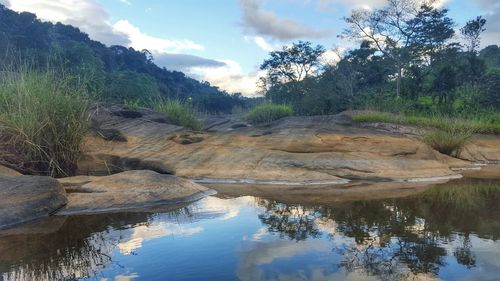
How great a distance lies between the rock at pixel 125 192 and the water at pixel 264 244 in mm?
367

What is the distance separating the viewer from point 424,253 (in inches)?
155

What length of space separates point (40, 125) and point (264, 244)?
4.29 meters

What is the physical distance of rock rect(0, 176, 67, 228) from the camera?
16.6 ft

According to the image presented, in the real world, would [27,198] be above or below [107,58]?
below

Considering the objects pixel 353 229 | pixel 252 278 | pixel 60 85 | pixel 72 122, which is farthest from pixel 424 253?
pixel 60 85

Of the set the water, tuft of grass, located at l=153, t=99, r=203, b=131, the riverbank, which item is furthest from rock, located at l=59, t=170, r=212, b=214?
tuft of grass, located at l=153, t=99, r=203, b=131

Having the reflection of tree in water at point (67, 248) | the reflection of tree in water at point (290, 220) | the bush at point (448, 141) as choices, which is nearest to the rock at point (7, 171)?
the reflection of tree in water at point (67, 248)

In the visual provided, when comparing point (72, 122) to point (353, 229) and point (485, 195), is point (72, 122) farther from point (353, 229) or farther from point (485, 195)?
point (485, 195)

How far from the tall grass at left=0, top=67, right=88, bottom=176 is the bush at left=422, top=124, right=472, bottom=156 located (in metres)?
10.0

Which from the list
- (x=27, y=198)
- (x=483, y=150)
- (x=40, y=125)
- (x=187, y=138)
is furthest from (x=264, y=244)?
(x=483, y=150)

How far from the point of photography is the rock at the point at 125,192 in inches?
230

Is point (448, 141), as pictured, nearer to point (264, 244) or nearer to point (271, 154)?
point (271, 154)

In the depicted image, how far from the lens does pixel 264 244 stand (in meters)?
4.27

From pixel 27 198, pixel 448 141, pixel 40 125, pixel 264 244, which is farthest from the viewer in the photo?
pixel 448 141
